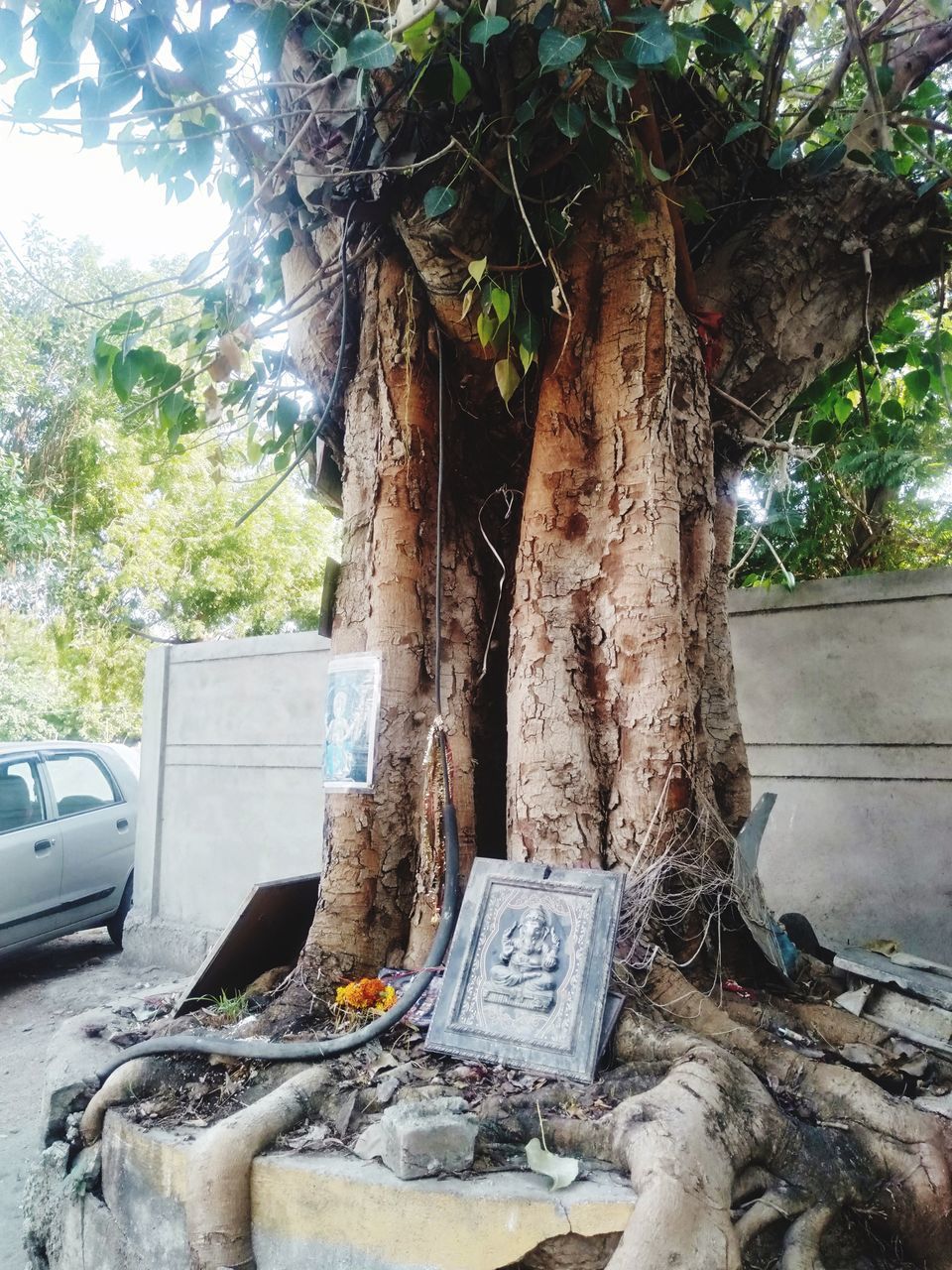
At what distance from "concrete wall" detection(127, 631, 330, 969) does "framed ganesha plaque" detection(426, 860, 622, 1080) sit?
2901mm

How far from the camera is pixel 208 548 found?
14.1m

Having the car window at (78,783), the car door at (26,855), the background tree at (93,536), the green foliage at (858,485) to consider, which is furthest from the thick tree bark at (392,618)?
the background tree at (93,536)

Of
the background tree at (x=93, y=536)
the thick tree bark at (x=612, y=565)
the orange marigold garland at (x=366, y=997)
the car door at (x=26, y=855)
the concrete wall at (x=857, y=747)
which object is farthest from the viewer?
the background tree at (x=93, y=536)

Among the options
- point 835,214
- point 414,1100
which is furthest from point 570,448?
point 414,1100

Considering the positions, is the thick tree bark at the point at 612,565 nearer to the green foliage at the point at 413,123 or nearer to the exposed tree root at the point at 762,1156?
the green foliage at the point at 413,123

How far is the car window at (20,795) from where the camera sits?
594 centimetres

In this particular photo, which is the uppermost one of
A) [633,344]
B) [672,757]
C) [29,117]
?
[29,117]

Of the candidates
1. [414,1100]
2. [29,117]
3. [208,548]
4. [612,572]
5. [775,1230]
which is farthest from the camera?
[208,548]

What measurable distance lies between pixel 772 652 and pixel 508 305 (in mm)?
2149

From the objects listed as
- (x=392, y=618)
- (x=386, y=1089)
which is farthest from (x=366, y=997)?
(x=392, y=618)

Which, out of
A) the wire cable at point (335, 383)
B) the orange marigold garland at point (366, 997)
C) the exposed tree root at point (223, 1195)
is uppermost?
the wire cable at point (335, 383)

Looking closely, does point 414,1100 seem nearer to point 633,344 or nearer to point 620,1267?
point 620,1267

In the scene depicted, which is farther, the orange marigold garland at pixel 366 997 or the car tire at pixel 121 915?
the car tire at pixel 121 915

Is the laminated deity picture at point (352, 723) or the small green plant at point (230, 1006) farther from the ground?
the laminated deity picture at point (352, 723)
